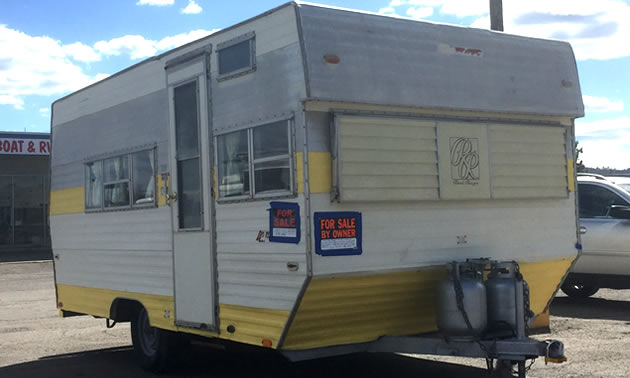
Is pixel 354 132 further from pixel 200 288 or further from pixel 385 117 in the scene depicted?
pixel 200 288

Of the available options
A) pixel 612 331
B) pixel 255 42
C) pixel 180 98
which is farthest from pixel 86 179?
pixel 612 331

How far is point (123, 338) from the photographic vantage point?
440 inches

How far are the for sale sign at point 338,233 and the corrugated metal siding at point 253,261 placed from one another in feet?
0.41

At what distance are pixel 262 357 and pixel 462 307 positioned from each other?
11.1ft

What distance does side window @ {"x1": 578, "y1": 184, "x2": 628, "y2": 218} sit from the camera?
12070 mm

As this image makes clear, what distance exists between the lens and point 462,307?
647cm

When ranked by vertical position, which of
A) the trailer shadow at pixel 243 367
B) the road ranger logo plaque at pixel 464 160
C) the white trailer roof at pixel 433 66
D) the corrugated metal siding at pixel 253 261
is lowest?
the trailer shadow at pixel 243 367

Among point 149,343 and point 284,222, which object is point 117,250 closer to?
point 149,343

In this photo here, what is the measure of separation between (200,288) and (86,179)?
2.87m

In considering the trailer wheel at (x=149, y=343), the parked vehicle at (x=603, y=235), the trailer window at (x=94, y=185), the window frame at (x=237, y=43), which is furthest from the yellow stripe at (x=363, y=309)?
the parked vehicle at (x=603, y=235)

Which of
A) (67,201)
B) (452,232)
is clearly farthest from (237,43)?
(67,201)

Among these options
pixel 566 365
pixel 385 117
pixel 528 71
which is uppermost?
pixel 528 71

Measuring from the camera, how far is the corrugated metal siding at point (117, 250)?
8.28 m

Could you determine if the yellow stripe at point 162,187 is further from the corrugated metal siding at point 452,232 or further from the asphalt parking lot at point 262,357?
the corrugated metal siding at point 452,232
